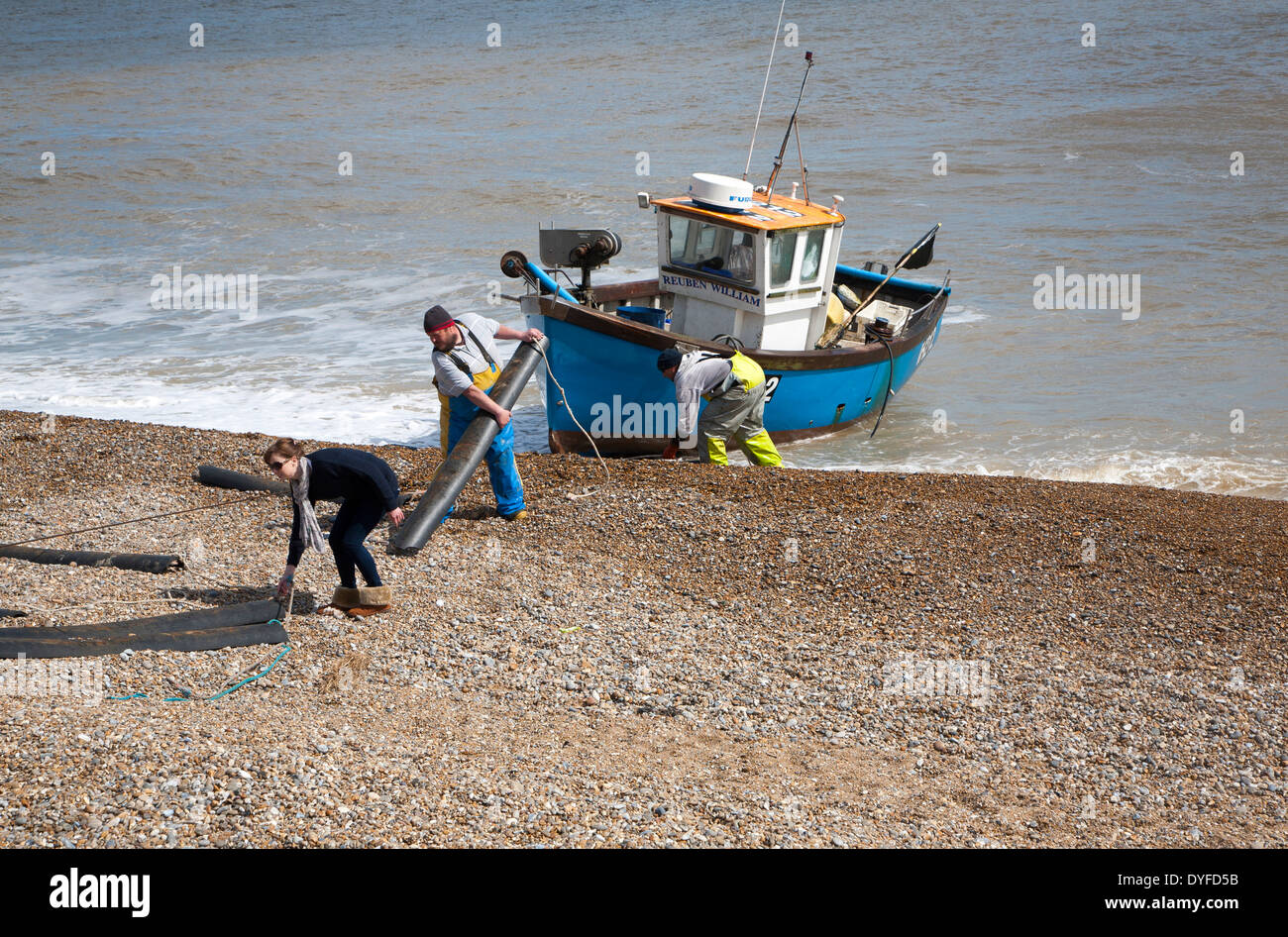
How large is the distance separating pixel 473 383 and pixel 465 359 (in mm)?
197

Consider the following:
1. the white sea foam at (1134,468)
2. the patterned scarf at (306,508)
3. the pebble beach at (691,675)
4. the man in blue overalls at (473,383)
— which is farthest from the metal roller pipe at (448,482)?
the white sea foam at (1134,468)

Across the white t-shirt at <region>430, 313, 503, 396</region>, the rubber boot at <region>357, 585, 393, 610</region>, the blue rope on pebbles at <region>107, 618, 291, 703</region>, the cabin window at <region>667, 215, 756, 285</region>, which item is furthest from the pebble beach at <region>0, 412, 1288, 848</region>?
the cabin window at <region>667, 215, 756, 285</region>

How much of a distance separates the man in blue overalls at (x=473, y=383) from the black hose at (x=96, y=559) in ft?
7.28

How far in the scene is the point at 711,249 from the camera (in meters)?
12.6

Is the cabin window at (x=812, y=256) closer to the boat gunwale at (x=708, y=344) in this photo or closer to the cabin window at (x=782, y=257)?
the cabin window at (x=782, y=257)

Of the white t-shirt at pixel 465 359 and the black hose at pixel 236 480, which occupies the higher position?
the white t-shirt at pixel 465 359

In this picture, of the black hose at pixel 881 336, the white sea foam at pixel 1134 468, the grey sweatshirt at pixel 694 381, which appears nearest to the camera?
the grey sweatshirt at pixel 694 381

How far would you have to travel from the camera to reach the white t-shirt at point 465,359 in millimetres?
8484

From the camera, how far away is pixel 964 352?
58.1 ft

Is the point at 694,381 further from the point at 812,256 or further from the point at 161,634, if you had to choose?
the point at 161,634

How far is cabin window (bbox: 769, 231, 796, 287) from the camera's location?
1217 centimetres

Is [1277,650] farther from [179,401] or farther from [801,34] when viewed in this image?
[801,34]

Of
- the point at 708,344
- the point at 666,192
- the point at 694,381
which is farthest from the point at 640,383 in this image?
the point at 666,192

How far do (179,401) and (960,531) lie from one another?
10.8m
